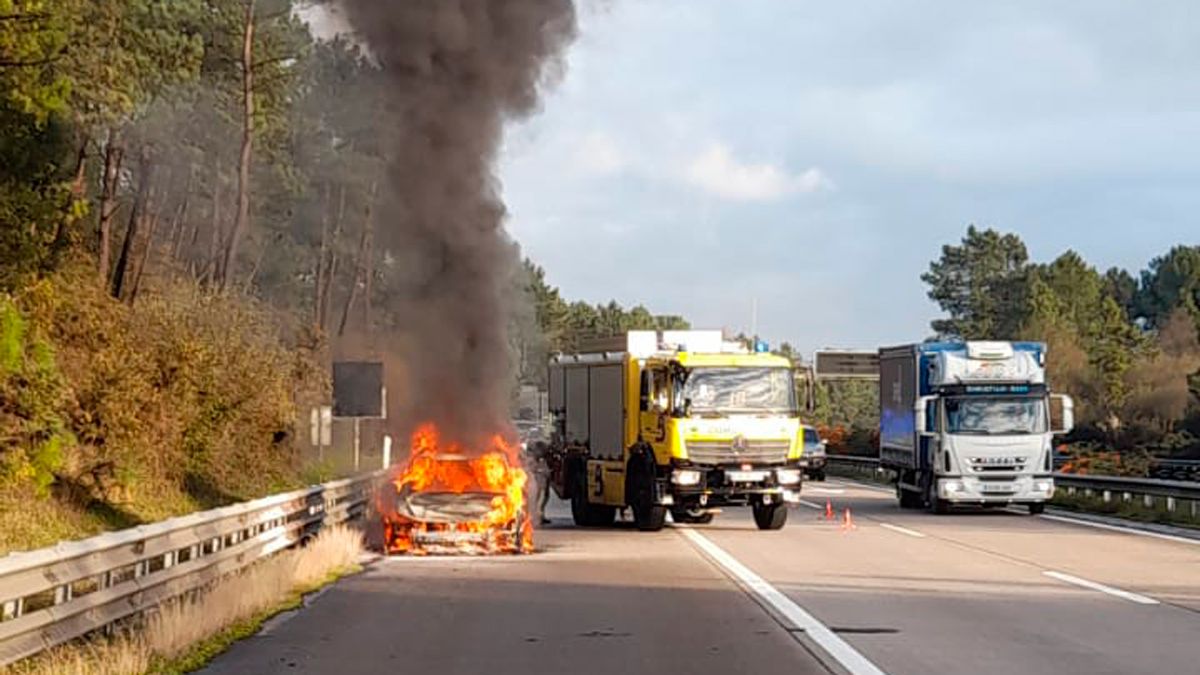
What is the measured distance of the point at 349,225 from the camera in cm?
6650

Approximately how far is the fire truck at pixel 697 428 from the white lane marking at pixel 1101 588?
317 inches

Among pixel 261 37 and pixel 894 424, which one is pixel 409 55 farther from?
pixel 261 37

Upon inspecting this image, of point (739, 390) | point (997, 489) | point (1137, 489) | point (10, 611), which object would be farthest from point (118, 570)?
point (1137, 489)

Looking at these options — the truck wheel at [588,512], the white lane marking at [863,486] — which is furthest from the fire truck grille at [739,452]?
the white lane marking at [863,486]

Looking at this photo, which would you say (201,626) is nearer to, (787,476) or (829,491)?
(787,476)

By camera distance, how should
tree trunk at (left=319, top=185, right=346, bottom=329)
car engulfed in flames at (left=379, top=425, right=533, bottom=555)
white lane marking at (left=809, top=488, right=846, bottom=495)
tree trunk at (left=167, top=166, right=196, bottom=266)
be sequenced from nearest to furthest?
car engulfed in flames at (left=379, top=425, right=533, bottom=555) → white lane marking at (left=809, top=488, right=846, bottom=495) → tree trunk at (left=167, top=166, right=196, bottom=266) → tree trunk at (left=319, top=185, right=346, bottom=329)

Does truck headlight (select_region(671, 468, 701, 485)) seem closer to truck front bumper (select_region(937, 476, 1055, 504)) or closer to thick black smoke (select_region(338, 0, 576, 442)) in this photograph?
thick black smoke (select_region(338, 0, 576, 442))

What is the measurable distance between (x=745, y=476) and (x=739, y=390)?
1.41 metres

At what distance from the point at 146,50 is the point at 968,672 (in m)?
33.5

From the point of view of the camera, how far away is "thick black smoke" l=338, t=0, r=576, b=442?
2564 cm

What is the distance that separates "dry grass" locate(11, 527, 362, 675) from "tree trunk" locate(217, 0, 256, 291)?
943 inches

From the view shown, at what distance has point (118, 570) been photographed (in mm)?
A: 12359

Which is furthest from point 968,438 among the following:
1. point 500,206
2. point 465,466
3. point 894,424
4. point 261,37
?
point 261,37

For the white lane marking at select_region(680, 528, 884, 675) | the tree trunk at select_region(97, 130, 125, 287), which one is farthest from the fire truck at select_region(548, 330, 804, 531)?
the tree trunk at select_region(97, 130, 125, 287)
